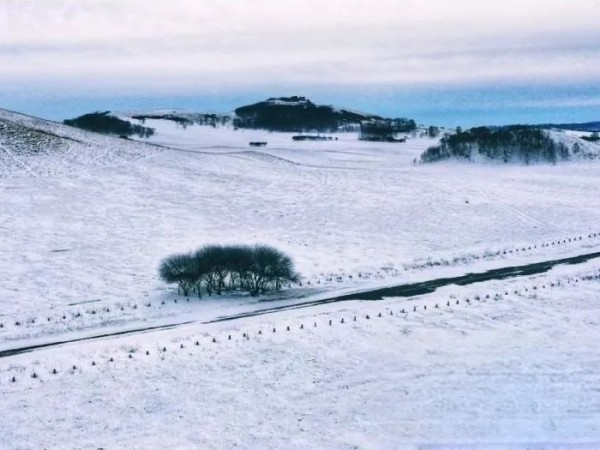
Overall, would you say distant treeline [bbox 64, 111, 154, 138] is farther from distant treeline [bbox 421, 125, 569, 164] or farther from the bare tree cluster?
the bare tree cluster

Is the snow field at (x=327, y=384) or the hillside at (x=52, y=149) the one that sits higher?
the hillside at (x=52, y=149)

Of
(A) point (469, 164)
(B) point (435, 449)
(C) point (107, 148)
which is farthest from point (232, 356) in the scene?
(A) point (469, 164)

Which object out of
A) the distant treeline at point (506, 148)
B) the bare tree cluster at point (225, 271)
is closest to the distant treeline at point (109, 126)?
the distant treeline at point (506, 148)

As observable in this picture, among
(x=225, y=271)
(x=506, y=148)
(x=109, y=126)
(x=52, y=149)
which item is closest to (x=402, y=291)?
(x=225, y=271)

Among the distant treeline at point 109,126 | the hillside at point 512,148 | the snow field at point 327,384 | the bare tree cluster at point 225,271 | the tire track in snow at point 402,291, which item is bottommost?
the snow field at point 327,384

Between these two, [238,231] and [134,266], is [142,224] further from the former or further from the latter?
[134,266]

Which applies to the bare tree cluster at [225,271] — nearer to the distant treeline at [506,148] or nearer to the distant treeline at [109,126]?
the distant treeline at [506,148]
